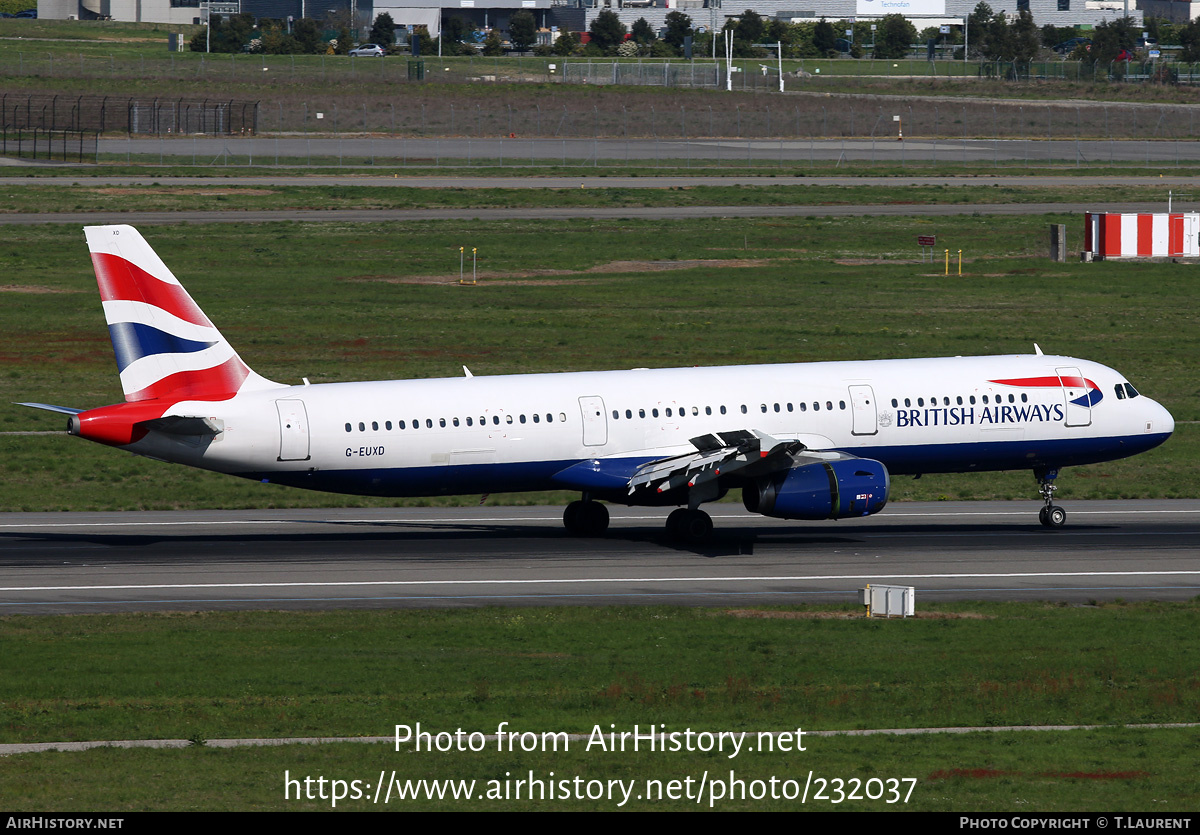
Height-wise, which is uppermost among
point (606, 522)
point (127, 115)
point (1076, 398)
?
point (127, 115)

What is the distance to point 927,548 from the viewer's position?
1622 inches

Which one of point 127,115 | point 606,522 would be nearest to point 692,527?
point 606,522

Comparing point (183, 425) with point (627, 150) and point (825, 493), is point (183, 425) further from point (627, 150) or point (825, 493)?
point (627, 150)

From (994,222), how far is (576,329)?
4535 cm

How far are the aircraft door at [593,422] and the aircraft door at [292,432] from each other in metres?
7.11

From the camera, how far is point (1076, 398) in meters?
44.0

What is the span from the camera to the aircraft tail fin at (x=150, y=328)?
38219 mm

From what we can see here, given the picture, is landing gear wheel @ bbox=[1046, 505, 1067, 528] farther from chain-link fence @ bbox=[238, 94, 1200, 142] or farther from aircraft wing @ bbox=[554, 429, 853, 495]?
chain-link fence @ bbox=[238, 94, 1200, 142]

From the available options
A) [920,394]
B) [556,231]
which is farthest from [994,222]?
[920,394]

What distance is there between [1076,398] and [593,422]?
1371 cm

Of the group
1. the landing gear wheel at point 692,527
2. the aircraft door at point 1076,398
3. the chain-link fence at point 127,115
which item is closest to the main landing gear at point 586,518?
the landing gear wheel at point 692,527

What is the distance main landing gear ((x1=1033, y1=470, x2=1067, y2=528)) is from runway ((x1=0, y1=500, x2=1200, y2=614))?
512 millimetres

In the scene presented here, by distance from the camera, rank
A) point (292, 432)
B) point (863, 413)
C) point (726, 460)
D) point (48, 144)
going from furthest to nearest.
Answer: point (48, 144) < point (863, 413) < point (726, 460) < point (292, 432)

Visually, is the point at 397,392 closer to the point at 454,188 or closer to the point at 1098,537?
the point at 1098,537
